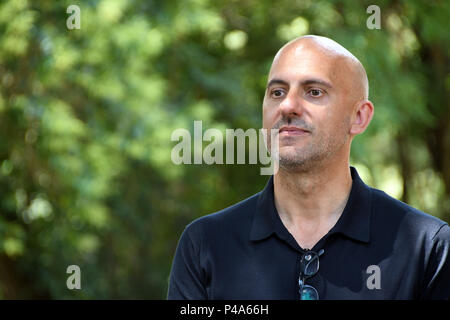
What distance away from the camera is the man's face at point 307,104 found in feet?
6.85

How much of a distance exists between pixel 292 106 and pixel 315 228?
373mm

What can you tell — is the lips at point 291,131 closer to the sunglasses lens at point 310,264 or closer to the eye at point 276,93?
the eye at point 276,93

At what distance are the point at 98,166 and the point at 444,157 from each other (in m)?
4.17

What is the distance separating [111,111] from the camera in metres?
6.87

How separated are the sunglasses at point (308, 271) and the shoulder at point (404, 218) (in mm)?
247

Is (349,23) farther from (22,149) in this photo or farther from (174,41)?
(22,149)

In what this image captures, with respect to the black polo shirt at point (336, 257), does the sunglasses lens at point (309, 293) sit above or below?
below

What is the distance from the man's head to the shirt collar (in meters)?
0.13

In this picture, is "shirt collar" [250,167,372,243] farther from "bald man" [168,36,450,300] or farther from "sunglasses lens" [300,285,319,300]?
"sunglasses lens" [300,285,319,300]

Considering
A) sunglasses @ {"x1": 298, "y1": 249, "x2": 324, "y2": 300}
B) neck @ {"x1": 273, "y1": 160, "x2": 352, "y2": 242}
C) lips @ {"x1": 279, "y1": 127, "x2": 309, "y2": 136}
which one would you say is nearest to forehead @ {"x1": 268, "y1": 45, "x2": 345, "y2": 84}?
lips @ {"x1": 279, "y1": 127, "x2": 309, "y2": 136}

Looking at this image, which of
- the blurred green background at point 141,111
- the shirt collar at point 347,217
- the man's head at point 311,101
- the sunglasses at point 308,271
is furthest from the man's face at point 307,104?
the blurred green background at point 141,111

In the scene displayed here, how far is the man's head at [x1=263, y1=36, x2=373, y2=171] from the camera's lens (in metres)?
2.09

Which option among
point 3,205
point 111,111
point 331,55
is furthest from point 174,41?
point 331,55
